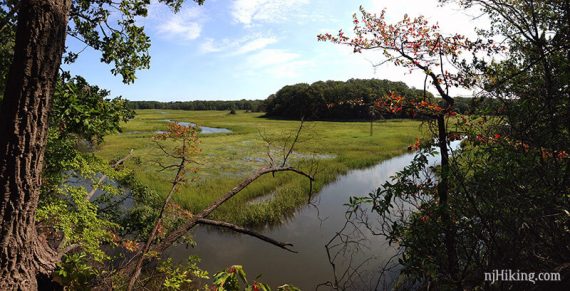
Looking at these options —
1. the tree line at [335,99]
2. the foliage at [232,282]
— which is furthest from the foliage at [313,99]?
the foliage at [232,282]

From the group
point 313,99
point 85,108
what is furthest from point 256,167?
point 313,99

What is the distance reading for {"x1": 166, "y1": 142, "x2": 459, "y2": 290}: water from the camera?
952 centimetres

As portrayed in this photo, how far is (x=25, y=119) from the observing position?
2.64 m

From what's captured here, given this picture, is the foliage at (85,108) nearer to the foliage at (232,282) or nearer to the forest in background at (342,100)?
the forest in background at (342,100)

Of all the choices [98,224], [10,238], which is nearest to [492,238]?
[10,238]

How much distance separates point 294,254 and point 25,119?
965 centimetres

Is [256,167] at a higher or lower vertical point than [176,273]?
lower

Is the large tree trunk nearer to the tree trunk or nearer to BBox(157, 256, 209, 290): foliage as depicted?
BBox(157, 256, 209, 290): foliage

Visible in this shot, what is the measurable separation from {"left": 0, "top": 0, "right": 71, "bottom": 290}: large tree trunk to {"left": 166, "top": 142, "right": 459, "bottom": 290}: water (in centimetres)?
619

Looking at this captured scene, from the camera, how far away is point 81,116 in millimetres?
3811

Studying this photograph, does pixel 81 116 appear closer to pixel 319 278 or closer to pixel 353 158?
pixel 319 278

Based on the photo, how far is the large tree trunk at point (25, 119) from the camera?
259 centimetres

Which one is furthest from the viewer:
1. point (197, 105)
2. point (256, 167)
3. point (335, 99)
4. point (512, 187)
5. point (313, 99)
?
point (197, 105)

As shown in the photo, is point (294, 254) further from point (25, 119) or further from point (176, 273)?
point (25, 119)
